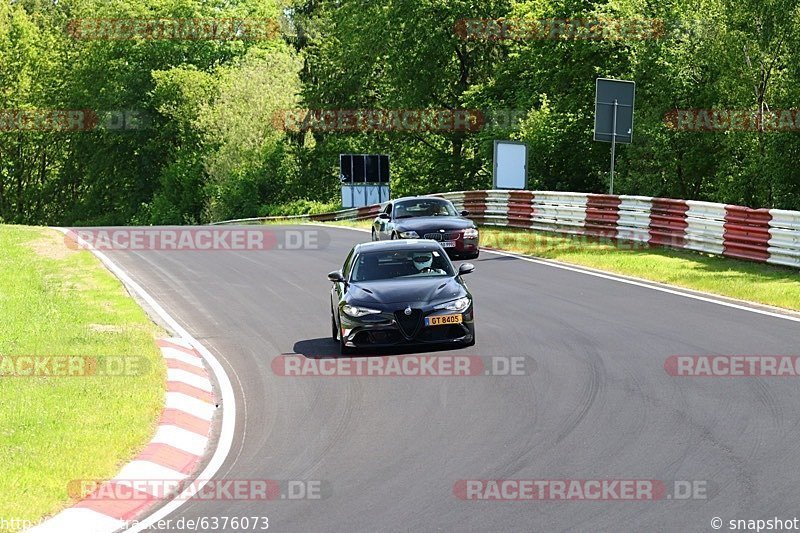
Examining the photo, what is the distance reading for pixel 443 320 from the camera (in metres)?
13.5

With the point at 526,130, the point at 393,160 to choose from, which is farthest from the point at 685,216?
the point at 393,160

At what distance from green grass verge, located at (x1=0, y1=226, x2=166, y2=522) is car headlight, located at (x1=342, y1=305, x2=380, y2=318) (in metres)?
2.36

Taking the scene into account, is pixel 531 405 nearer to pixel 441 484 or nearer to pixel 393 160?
pixel 441 484

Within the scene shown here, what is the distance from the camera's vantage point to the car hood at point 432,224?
24969 mm

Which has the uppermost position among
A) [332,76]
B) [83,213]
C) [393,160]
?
[332,76]

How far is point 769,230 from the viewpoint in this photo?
2042 cm

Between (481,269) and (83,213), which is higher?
(481,269)

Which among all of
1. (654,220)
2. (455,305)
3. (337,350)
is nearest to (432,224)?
(654,220)

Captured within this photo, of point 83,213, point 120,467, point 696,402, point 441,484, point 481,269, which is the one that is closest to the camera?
point 441,484

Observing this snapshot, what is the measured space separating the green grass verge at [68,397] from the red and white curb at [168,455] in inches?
4.9

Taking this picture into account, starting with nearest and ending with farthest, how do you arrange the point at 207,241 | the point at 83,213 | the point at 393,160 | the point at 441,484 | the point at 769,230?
the point at 441,484 < the point at 769,230 < the point at 207,241 < the point at 393,160 < the point at 83,213

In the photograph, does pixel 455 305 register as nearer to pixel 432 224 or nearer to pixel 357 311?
pixel 357 311

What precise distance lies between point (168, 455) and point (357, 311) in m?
4.78

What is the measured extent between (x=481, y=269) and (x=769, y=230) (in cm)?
570
